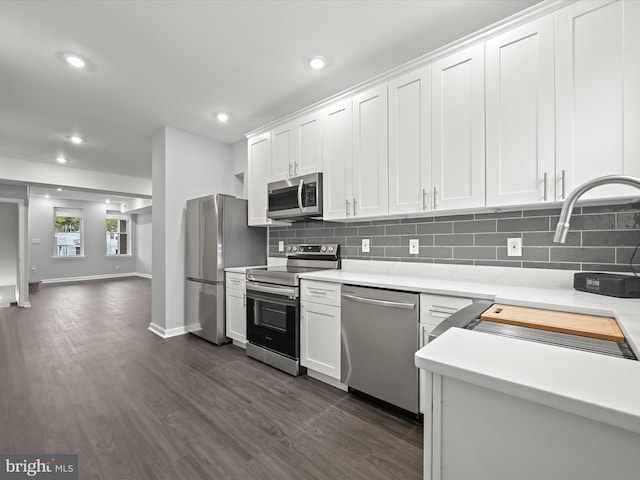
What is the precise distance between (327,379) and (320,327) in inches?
17.7

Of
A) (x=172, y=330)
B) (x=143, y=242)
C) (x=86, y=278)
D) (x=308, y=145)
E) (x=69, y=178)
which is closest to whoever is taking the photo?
(x=308, y=145)

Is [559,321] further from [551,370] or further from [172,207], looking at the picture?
[172,207]

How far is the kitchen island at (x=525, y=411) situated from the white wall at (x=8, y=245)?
810cm

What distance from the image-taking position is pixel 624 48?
1516 millimetres

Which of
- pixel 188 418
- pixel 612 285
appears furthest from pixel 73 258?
pixel 612 285

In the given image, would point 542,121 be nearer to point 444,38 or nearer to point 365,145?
point 444,38

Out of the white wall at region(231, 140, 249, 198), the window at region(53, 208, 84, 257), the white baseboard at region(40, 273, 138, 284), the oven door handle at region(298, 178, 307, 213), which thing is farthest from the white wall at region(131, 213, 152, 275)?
the oven door handle at region(298, 178, 307, 213)

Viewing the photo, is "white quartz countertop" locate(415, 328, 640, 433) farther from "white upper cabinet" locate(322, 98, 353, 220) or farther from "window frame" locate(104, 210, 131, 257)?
"window frame" locate(104, 210, 131, 257)

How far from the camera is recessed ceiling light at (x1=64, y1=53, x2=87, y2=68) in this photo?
240 cm

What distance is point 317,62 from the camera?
8.11ft

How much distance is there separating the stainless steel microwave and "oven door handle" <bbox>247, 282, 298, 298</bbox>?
76 cm

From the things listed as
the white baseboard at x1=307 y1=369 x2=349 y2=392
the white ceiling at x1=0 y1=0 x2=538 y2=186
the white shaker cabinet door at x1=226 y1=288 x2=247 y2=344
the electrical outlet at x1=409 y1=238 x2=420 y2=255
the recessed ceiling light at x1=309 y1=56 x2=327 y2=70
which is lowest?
the white baseboard at x1=307 y1=369 x2=349 y2=392

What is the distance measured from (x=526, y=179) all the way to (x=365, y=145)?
1228 mm

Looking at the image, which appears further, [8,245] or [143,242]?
[143,242]
